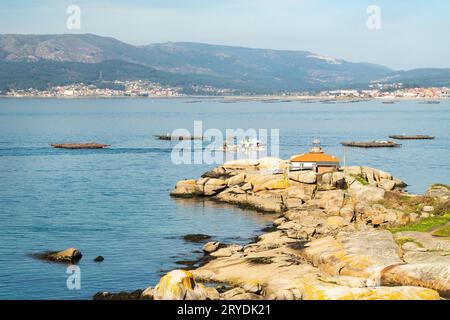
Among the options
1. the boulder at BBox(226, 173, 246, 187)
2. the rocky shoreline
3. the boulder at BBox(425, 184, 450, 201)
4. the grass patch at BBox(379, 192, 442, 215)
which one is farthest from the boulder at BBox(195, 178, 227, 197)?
the boulder at BBox(425, 184, 450, 201)

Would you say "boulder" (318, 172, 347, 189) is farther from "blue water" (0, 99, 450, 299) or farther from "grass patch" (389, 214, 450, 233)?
"grass patch" (389, 214, 450, 233)

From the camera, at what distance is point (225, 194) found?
191 ft

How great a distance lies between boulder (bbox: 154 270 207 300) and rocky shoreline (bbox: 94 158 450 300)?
4cm

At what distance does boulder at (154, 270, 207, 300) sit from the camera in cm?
2666

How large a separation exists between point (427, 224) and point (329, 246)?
662cm

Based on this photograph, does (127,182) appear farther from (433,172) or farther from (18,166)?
(433,172)

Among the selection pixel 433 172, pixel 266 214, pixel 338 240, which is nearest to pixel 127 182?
pixel 266 214

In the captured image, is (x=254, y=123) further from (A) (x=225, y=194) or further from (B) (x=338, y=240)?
(B) (x=338, y=240)

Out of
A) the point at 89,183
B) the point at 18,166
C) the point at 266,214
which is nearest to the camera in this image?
the point at 266,214

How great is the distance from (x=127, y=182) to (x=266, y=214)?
70.4ft

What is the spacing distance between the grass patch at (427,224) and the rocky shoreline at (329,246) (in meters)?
0.05

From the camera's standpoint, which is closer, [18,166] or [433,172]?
[433,172]
